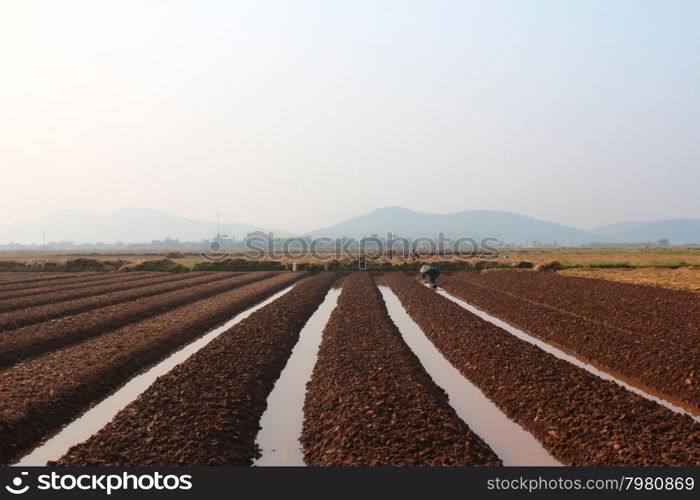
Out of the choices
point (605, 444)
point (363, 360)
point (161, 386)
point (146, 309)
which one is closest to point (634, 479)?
point (605, 444)

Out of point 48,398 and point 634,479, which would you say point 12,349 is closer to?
point 48,398

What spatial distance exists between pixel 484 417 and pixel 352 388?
2347 mm

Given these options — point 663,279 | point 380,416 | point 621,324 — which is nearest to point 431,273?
point 663,279

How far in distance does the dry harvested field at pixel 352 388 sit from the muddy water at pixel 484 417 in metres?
0.05

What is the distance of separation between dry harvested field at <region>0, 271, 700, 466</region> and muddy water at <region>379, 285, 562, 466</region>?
0.05m

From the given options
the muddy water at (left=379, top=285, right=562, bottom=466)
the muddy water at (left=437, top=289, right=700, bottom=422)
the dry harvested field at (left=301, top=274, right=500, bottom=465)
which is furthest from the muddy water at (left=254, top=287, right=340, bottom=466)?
the muddy water at (left=437, top=289, right=700, bottom=422)

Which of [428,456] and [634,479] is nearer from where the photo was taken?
[634,479]

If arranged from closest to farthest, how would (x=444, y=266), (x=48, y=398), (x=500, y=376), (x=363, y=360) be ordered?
(x=48, y=398) < (x=500, y=376) < (x=363, y=360) < (x=444, y=266)

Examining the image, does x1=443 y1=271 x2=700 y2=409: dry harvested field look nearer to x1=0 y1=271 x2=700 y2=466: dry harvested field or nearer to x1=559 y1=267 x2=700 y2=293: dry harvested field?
x1=0 y1=271 x2=700 y2=466: dry harvested field

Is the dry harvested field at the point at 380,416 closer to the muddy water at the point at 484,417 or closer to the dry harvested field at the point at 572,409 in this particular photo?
the muddy water at the point at 484,417

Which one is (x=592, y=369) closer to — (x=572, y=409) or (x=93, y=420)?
(x=572, y=409)

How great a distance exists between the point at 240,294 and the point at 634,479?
77.6 feet

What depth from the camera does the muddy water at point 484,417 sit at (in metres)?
7.68

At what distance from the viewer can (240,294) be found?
91.9ft
